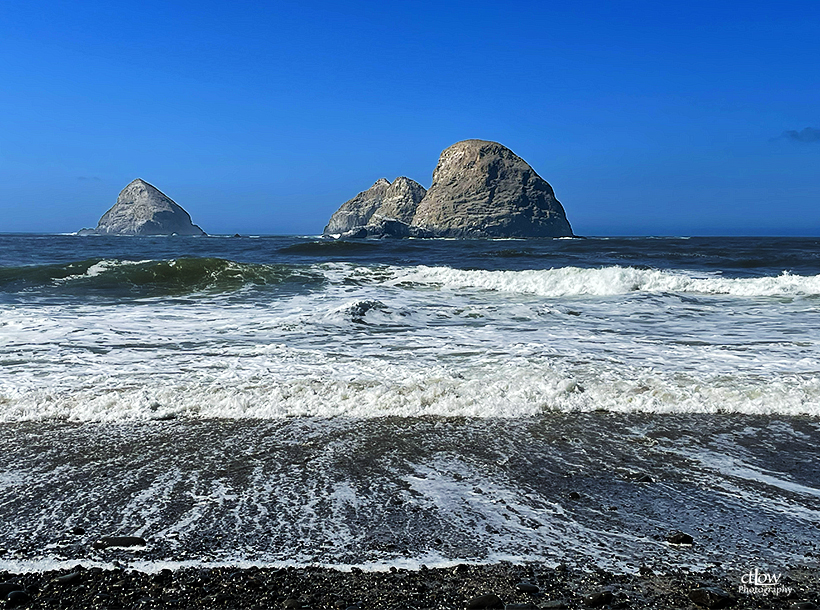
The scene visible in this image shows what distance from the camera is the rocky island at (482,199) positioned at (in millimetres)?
110312

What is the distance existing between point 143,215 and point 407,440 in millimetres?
181936

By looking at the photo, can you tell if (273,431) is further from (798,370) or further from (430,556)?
(798,370)

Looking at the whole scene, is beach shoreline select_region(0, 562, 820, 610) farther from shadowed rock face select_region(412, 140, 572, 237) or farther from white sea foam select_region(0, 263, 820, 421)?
shadowed rock face select_region(412, 140, 572, 237)

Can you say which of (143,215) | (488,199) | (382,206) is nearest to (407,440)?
(488,199)

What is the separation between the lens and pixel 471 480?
3.40 meters

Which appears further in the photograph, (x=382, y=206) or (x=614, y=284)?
(x=382, y=206)

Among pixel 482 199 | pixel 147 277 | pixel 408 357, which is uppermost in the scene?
pixel 482 199

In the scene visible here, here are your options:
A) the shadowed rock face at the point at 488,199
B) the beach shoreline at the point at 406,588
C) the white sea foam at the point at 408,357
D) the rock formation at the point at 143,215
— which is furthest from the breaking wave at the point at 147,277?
the rock formation at the point at 143,215

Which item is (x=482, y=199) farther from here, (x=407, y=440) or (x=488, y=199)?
(x=407, y=440)

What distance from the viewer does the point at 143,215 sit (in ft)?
543

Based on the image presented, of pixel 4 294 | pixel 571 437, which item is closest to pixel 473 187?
pixel 4 294

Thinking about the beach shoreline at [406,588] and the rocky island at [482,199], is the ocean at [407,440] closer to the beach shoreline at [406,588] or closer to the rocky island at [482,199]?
the beach shoreline at [406,588]

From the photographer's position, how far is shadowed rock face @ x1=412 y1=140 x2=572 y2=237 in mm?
110312

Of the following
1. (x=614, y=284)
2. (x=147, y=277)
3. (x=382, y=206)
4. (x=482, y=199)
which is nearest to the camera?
(x=614, y=284)
